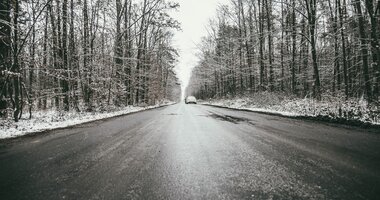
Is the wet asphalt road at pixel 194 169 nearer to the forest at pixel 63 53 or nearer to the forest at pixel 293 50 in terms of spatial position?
the forest at pixel 63 53

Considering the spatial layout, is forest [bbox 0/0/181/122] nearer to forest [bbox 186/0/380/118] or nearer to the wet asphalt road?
the wet asphalt road

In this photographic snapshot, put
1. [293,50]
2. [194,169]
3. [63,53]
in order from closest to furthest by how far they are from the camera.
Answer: [194,169], [63,53], [293,50]

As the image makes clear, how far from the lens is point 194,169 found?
12.5 feet

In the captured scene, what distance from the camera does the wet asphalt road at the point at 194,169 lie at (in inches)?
113

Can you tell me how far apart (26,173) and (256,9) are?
31.9 metres

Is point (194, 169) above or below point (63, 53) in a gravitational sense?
below

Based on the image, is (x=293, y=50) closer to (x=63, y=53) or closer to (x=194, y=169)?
(x=63, y=53)

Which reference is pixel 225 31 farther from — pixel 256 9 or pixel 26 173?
pixel 26 173

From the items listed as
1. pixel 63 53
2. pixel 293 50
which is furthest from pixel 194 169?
pixel 293 50

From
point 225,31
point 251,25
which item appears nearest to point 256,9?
point 251,25

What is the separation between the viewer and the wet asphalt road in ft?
9.45

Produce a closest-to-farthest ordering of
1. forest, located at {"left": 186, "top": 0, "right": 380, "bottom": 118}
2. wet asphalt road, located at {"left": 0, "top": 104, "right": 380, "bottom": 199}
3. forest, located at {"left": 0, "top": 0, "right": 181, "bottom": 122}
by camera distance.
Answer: wet asphalt road, located at {"left": 0, "top": 104, "right": 380, "bottom": 199} → forest, located at {"left": 0, "top": 0, "right": 181, "bottom": 122} → forest, located at {"left": 186, "top": 0, "right": 380, "bottom": 118}

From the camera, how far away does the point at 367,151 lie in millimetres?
4840

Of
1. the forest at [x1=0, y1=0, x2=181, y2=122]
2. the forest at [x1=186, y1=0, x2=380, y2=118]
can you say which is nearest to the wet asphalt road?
the forest at [x1=0, y1=0, x2=181, y2=122]
